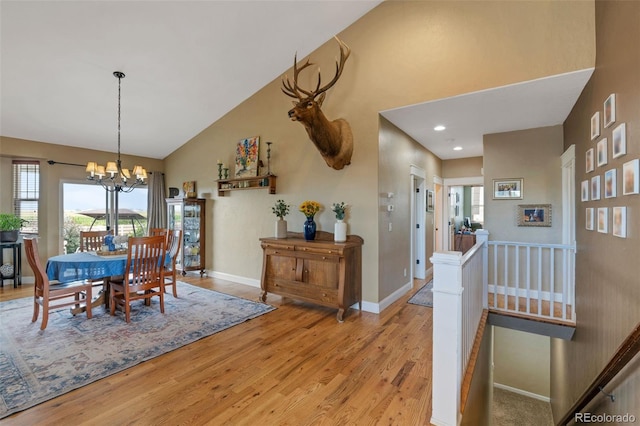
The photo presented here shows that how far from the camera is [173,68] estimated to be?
4145 millimetres

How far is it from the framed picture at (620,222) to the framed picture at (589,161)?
78 centimetres

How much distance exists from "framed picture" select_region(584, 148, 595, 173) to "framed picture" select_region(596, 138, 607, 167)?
8.1 inches

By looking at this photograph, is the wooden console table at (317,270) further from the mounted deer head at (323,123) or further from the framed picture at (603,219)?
the framed picture at (603,219)

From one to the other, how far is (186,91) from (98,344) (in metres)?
3.80

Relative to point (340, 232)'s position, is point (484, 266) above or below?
below

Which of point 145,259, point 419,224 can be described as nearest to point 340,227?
point 419,224

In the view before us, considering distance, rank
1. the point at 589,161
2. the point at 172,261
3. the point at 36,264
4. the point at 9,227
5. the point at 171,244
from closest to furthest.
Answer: the point at 589,161, the point at 36,264, the point at 172,261, the point at 9,227, the point at 171,244

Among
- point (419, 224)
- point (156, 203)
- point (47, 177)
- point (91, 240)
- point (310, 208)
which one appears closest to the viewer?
point (310, 208)

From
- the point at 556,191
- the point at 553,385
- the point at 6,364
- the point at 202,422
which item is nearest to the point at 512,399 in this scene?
the point at 553,385

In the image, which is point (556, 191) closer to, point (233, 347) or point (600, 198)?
point (600, 198)

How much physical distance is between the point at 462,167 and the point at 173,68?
6.01 m

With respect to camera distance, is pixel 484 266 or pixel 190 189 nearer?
pixel 484 266

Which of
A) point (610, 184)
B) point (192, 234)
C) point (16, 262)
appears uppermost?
point (610, 184)

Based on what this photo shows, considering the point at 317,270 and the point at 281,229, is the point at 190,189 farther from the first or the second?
the point at 317,270
